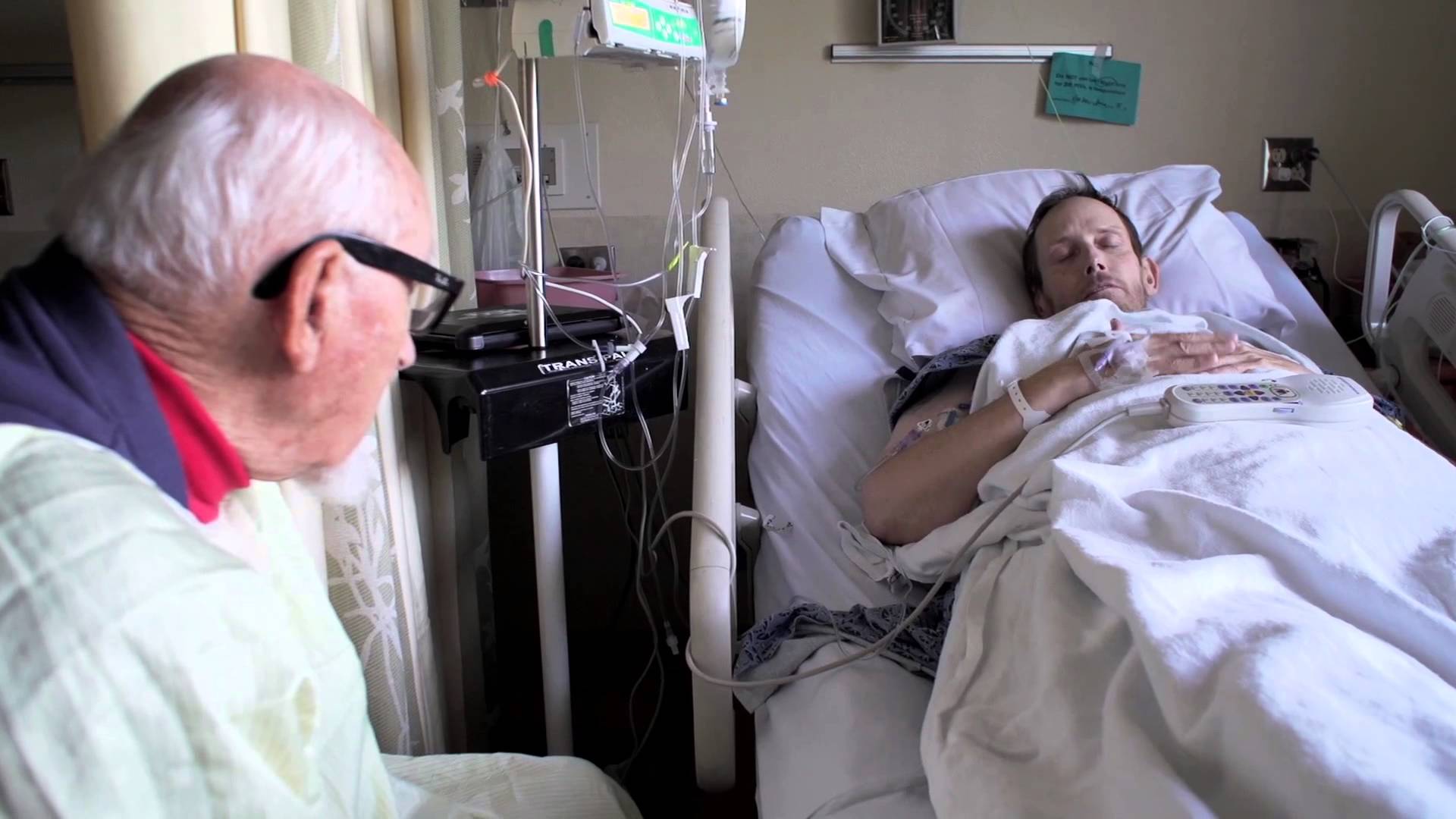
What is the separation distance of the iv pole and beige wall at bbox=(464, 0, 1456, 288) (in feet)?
2.19

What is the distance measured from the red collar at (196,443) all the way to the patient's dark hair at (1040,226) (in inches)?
49.6

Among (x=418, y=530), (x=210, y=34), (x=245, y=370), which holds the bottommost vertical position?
(x=418, y=530)

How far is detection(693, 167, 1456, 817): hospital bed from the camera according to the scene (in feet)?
2.77

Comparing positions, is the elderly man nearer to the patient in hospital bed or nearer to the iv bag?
the patient in hospital bed

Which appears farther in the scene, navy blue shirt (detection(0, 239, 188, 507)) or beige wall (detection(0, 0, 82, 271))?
beige wall (detection(0, 0, 82, 271))

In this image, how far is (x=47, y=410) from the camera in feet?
1.50

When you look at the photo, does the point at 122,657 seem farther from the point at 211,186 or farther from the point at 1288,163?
the point at 1288,163

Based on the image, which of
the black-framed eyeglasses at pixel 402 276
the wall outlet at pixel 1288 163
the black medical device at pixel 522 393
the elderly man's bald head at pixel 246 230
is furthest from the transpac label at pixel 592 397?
the wall outlet at pixel 1288 163

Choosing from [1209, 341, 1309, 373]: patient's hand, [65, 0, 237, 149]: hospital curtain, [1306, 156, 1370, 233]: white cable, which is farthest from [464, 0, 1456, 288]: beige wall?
[65, 0, 237, 149]: hospital curtain

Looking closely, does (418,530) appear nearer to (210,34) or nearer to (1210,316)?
(210,34)

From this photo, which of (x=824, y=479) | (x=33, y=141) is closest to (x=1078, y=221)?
(x=824, y=479)

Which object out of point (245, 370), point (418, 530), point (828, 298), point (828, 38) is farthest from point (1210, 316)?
point (245, 370)

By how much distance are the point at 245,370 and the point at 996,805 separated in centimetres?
58

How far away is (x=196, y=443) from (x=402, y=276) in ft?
0.51
